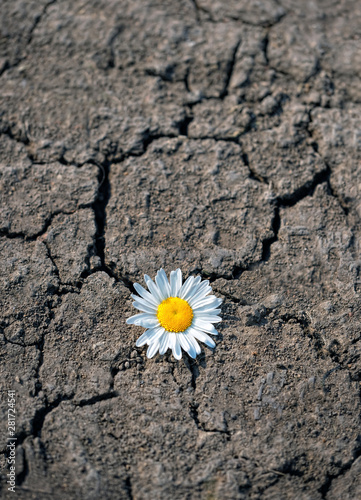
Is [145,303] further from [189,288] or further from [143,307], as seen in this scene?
[189,288]

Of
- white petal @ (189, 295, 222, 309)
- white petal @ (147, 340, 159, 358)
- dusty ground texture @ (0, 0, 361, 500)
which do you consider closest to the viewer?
dusty ground texture @ (0, 0, 361, 500)

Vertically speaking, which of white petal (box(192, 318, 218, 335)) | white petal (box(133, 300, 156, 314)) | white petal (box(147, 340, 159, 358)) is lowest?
white petal (box(147, 340, 159, 358))

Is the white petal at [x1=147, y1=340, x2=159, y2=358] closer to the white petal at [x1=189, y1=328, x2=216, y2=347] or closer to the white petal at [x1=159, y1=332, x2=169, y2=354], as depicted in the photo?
the white petal at [x1=159, y1=332, x2=169, y2=354]

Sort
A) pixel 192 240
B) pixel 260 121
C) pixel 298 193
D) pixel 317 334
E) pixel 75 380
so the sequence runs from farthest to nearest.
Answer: pixel 260 121
pixel 298 193
pixel 192 240
pixel 317 334
pixel 75 380

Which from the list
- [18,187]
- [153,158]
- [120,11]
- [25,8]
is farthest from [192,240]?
[25,8]

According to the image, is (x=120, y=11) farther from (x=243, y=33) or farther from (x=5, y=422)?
(x=5, y=422)

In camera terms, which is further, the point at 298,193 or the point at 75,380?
the point at 298,193

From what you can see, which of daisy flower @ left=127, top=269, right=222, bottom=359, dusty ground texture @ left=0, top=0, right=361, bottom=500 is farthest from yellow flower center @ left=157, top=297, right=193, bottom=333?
dusty ground texture @ left=0, top=0, right=361, bottom=500
